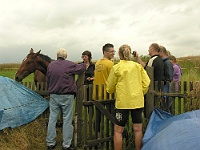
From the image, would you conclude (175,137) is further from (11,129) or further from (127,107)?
(11,129)

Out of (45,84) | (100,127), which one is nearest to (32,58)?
(45,84)

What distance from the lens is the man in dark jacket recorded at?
5.54m

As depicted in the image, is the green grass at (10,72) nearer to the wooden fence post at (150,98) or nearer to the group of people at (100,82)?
the group of people at (100,82)

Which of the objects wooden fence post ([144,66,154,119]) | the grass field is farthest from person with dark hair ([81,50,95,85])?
wooden fence post ([144,66,154,119])

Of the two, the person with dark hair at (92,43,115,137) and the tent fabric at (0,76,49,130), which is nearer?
the person with dark hair at (92,43,115,137)

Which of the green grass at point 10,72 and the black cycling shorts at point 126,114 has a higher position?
the green grass at point 10,72

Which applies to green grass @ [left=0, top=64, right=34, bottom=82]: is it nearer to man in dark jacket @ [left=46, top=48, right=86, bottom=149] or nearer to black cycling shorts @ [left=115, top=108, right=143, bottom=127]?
man in dark jacket @ [left=46, top=48, right=86, bottom=149]

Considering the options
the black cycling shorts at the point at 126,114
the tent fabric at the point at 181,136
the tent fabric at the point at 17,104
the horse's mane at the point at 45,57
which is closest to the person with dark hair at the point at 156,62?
the black cycling shorts at the point at 126,114

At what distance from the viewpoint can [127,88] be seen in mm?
4578

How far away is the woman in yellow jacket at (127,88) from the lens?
4.57 metres

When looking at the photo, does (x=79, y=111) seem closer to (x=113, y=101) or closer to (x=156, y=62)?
(x=113, y=101)

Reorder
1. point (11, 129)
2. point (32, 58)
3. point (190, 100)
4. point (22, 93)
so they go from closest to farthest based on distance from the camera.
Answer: point (190, 100) → point (11, 129) → point (22, 93) → point (32, 58)

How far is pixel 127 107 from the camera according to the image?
456 cm

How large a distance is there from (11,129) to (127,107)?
8.95 ft
